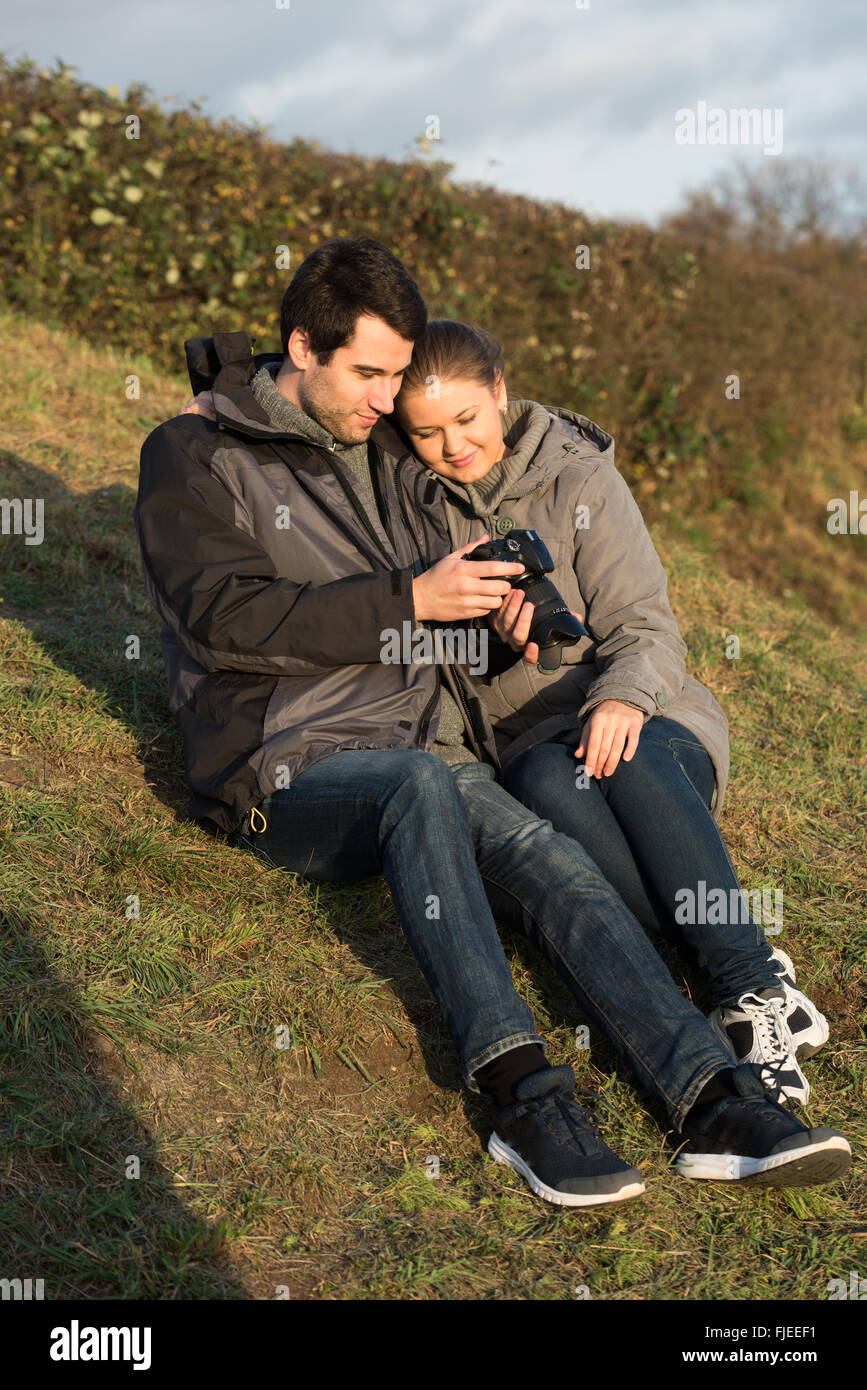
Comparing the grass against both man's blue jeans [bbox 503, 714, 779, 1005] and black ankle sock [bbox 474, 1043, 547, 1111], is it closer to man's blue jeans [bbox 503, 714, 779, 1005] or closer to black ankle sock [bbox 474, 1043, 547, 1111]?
black ankle sock [bbox 474, 1043, 547, 1111]

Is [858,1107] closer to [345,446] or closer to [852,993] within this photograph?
[852,993]

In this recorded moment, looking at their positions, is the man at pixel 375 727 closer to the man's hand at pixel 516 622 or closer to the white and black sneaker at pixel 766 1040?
A: the man's hand at pixel 516 622

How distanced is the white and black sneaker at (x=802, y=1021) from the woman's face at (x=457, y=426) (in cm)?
147

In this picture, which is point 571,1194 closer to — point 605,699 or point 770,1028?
point 770,1028

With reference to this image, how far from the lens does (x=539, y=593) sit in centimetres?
282

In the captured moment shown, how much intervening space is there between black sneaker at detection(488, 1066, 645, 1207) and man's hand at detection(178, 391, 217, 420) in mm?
1844

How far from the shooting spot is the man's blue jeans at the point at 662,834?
2631 mm

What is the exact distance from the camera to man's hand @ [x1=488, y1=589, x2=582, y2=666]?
111 inches

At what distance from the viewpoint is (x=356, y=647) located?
2736 millimetres

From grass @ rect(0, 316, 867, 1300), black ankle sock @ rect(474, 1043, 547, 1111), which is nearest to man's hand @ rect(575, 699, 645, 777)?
grass @ rect(0, 316, 867, 1300)

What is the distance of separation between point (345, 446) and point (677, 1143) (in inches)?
76.2

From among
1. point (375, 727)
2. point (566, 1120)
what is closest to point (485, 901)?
point (566, 1120)

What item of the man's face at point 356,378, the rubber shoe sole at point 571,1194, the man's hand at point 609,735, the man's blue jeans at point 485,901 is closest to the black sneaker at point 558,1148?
the rubber shoe sole at point 571,1194
